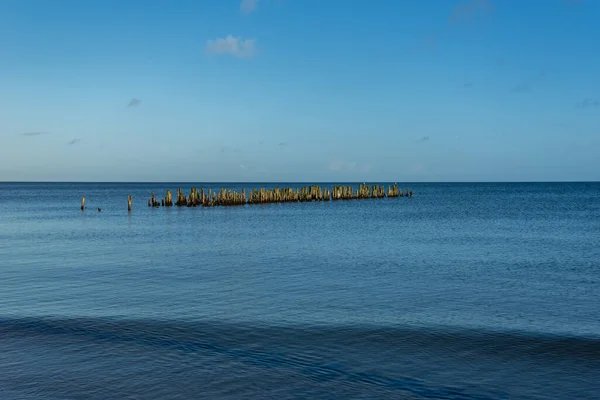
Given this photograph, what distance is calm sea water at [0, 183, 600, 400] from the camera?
9.27 metres

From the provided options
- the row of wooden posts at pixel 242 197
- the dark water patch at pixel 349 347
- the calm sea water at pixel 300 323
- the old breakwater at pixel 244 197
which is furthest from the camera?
the old breakwater at pixel 244 197

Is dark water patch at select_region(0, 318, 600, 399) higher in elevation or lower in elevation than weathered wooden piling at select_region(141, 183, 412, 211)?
lower

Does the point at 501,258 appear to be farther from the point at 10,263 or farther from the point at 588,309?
the point at 10,263

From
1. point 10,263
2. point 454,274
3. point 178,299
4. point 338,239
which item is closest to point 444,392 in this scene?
point 178,299

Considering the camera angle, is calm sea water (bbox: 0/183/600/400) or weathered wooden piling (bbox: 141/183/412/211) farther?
weathered wooden piling (bbox: 141/183/412/211)

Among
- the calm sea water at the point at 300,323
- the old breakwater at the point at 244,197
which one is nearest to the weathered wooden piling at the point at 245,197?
the old breakwater at the point at 244,197

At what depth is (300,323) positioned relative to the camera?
13016 mm

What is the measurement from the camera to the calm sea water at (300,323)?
9.27 metres

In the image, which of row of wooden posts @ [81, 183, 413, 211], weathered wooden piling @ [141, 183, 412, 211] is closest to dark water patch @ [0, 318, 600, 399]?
row of wooden posts @ [81, 183, 413, 211]

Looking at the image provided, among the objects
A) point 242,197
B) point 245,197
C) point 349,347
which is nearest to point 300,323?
point 349,347

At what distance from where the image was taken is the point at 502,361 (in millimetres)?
10500

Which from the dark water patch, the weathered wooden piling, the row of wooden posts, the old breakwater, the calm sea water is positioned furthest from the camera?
the old breakwater

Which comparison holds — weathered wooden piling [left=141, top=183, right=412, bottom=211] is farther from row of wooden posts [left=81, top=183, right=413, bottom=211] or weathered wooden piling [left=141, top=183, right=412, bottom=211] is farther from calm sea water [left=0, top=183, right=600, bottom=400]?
calm sea water [left=0, top=183, right=600, bottom=400]

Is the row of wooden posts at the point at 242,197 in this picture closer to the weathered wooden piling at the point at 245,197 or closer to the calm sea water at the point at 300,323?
the weathered wooden piling at the point at 245,197
